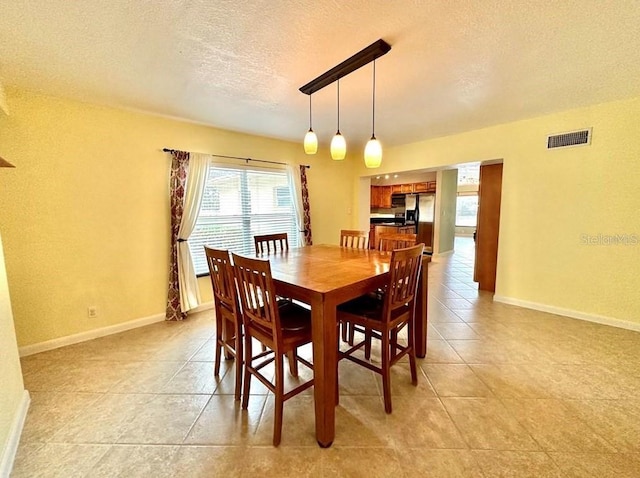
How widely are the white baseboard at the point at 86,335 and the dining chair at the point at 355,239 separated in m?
2.39

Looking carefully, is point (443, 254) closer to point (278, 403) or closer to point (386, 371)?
point (386, 371)

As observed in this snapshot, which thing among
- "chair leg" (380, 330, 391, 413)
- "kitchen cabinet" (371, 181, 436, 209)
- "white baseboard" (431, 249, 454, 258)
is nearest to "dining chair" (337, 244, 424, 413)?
"chair leg" (380, 330, 391, 413)

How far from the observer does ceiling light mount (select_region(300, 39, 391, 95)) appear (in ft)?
5.58

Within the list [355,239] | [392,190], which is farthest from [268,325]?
[392,190]

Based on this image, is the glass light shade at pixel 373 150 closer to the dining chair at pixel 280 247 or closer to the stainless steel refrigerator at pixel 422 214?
the dining chair at pixel 280 247

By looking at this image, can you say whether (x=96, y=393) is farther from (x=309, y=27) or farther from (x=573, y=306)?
(x=573, y=306)

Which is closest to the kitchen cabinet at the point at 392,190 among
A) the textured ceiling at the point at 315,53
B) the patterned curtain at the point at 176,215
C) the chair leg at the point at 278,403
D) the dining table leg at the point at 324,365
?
the textured ceiling at the point at 315,53

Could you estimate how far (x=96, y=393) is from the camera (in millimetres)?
1893

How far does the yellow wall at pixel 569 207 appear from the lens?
2.73 metres

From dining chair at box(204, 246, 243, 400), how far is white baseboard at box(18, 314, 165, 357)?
4.68 ft

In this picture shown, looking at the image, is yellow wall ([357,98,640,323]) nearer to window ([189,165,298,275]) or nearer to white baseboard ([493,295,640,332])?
Answer: white baseboard ([493,295,640,332])

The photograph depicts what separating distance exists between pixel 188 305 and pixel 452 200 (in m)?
6.46

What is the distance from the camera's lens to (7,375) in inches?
58.9

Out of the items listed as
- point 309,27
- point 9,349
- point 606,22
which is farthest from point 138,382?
point 606,22
